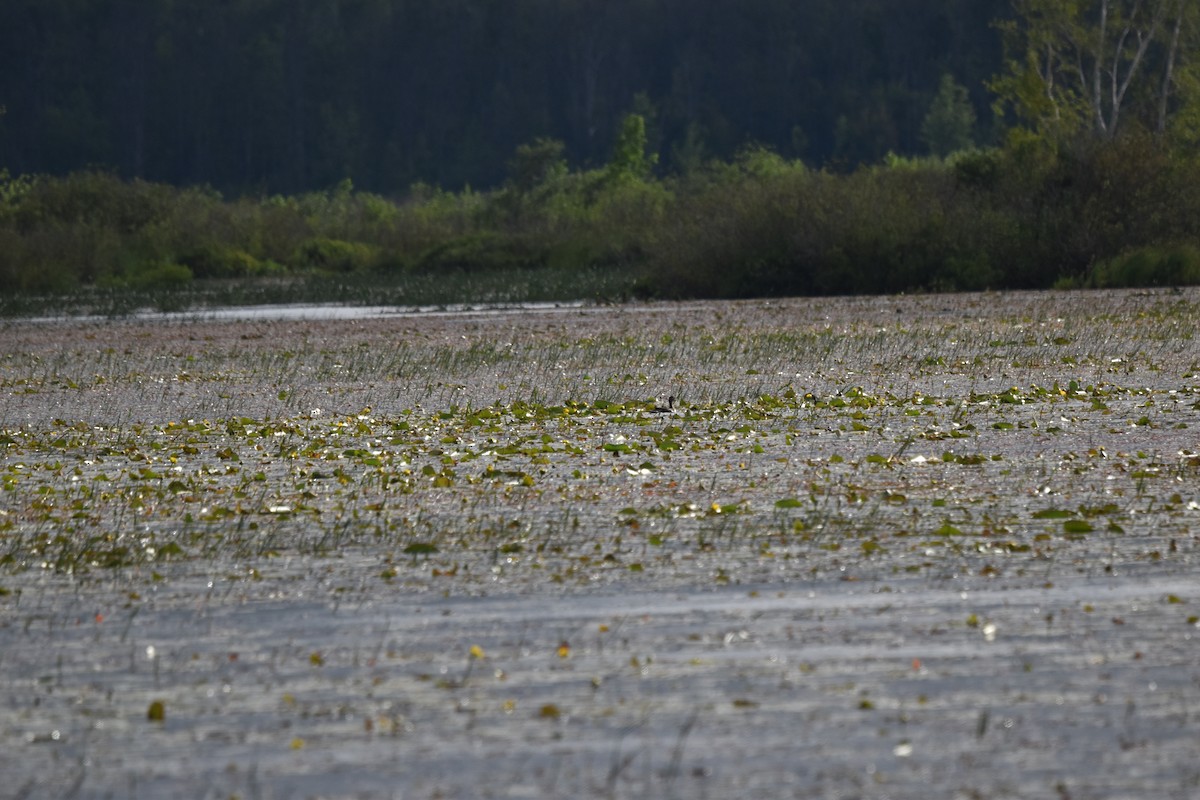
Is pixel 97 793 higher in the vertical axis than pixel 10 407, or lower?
higher

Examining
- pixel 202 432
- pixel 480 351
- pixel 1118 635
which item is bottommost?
pixel 480 351

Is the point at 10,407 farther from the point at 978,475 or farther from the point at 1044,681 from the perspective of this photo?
the point at 1044,681

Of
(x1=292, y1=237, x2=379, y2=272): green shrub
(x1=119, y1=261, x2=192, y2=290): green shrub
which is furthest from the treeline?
(x1=119, y1=261, x2=192, y2=290): green shrub

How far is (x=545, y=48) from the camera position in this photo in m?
115

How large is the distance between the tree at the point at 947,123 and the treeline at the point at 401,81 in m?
9.40

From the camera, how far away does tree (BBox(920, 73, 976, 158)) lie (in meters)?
98.1

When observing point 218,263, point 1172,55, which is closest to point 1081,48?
point 1172,55

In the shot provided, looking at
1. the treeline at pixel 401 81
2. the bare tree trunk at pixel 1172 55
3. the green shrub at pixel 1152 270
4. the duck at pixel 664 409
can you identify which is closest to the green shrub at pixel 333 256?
the bare tree trunk at pixel 1172 55

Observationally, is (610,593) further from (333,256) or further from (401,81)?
(401,81)

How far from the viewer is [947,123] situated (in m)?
98.0

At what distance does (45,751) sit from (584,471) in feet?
20.9

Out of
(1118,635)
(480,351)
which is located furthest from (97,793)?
(480,351)

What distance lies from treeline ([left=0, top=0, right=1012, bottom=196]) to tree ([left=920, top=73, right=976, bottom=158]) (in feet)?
30.8

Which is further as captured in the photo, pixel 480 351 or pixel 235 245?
pixel 235 245
